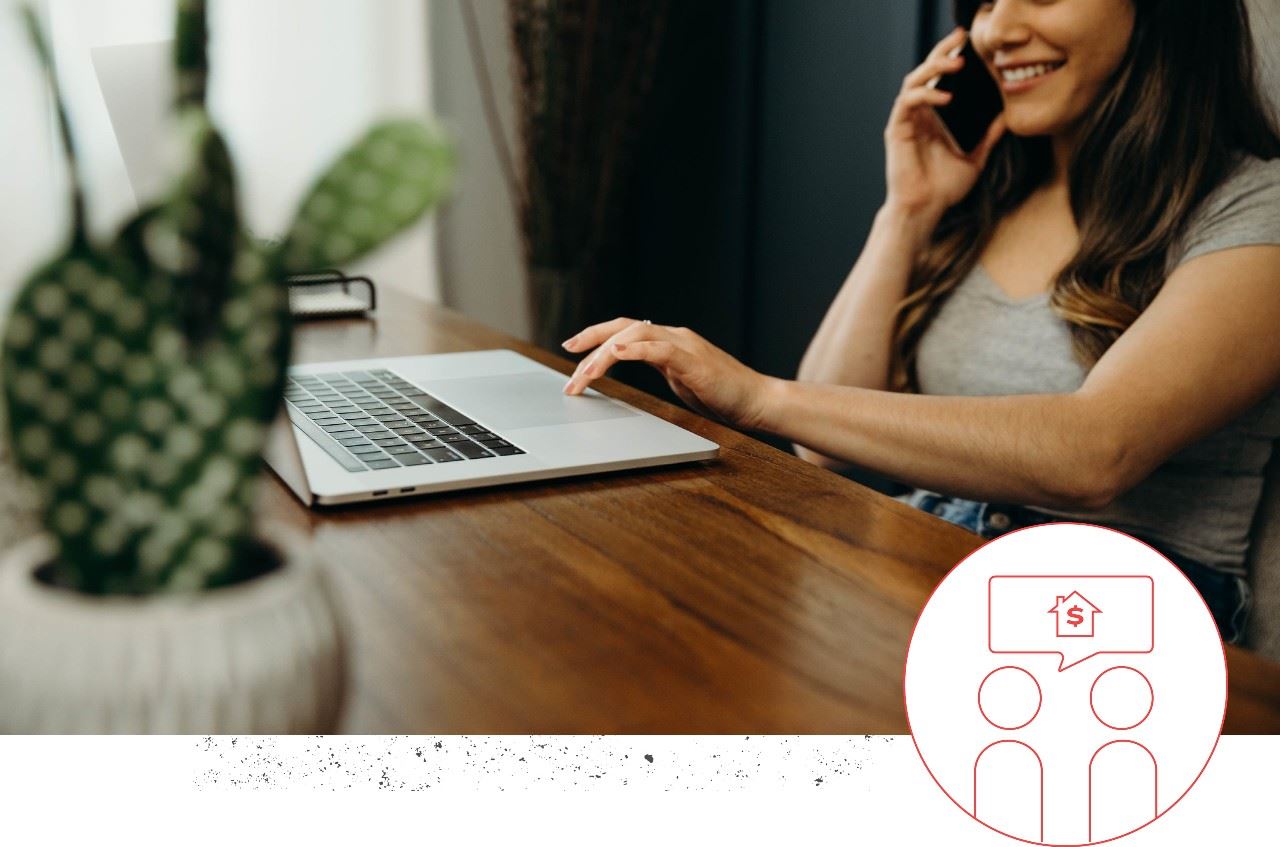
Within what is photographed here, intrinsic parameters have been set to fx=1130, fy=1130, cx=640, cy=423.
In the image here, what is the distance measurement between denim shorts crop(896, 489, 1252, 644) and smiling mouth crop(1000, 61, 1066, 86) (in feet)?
1.39

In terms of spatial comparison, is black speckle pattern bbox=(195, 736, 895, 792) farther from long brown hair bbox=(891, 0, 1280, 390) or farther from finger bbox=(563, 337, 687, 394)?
long brown hair bbox=(891, 0, 1280, 390)

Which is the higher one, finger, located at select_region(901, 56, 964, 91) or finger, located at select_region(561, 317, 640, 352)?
finger, located at select_region(901, 56, 964, 91)

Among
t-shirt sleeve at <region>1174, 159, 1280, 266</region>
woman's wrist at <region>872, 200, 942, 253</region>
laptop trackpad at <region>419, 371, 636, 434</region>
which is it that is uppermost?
t-shirt sleeve at <region>1174, 159, 1280, 266</region>

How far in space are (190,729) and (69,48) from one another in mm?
1002

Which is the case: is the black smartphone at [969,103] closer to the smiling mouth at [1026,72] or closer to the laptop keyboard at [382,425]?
the smiling mouth at [1026,72]

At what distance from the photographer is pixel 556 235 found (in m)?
2.32

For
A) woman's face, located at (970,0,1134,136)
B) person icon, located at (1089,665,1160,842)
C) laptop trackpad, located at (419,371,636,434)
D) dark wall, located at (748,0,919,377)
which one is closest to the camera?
person icon, located at (1089,665,1160,842)

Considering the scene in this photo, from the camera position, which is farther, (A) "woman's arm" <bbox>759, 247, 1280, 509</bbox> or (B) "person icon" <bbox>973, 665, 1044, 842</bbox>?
(A) "woman's arm" <bbox>759, 247, 1280, 509</bbox>

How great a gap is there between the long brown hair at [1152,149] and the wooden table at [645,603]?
460 millimetres

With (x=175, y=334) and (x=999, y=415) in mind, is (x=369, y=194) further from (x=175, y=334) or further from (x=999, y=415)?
(x=999, y=415)

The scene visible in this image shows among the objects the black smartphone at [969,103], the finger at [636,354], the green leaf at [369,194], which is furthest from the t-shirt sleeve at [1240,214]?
the green leaf at [369,194]

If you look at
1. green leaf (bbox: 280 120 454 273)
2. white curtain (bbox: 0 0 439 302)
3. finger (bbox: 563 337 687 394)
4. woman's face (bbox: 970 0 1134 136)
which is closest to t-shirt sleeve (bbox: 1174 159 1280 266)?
woman's face (bbox: 970 0 1134 136)

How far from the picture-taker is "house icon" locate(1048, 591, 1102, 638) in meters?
0.50

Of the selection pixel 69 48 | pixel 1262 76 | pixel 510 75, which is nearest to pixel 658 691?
pixel 1262 76
